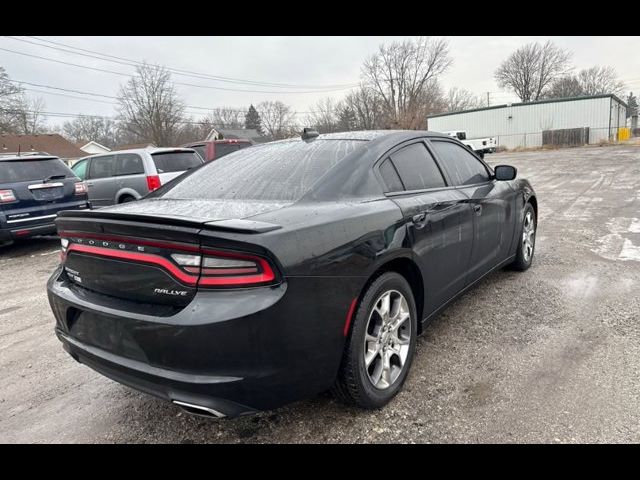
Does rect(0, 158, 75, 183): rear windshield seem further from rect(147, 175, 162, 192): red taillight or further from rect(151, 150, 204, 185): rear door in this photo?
rect(151, 150, 204, 185): rear door

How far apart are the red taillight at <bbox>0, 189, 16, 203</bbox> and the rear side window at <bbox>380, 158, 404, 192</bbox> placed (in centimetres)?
652

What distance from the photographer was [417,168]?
3021 millimetres

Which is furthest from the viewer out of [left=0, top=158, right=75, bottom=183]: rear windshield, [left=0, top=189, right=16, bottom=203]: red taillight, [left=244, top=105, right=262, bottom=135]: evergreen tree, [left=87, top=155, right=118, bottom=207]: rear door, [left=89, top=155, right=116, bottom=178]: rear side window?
[left=244, top=105, right=262, bottom=135]: evergreen tree

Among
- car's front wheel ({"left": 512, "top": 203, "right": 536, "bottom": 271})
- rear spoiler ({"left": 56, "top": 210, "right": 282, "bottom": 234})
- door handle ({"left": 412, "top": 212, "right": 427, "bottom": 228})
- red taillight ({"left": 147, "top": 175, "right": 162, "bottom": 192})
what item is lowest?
car's front wheel ({"left": 512, "top": 203, "right": 536, "bottom": 271})

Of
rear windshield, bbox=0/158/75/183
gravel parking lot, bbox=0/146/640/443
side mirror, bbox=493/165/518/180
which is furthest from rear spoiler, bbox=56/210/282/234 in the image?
rear windshield, bbox=0/158/75/183

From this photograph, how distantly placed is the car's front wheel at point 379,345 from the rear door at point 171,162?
23.0 feet

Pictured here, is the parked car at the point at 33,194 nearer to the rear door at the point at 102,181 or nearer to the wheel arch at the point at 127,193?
the wheel arch at the point at 127,193

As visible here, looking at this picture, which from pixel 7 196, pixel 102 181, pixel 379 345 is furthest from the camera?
pixel 102 181

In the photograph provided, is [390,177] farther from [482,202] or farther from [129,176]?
[129,176]

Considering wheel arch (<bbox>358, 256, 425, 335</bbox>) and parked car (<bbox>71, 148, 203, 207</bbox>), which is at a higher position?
parked car (<bbox>71, 148, 203, 207</bbox>)

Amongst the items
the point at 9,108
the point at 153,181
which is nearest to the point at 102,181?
the point at 153,181

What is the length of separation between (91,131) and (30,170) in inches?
2662

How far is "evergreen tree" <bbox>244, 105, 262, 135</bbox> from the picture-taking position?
2977 inches
